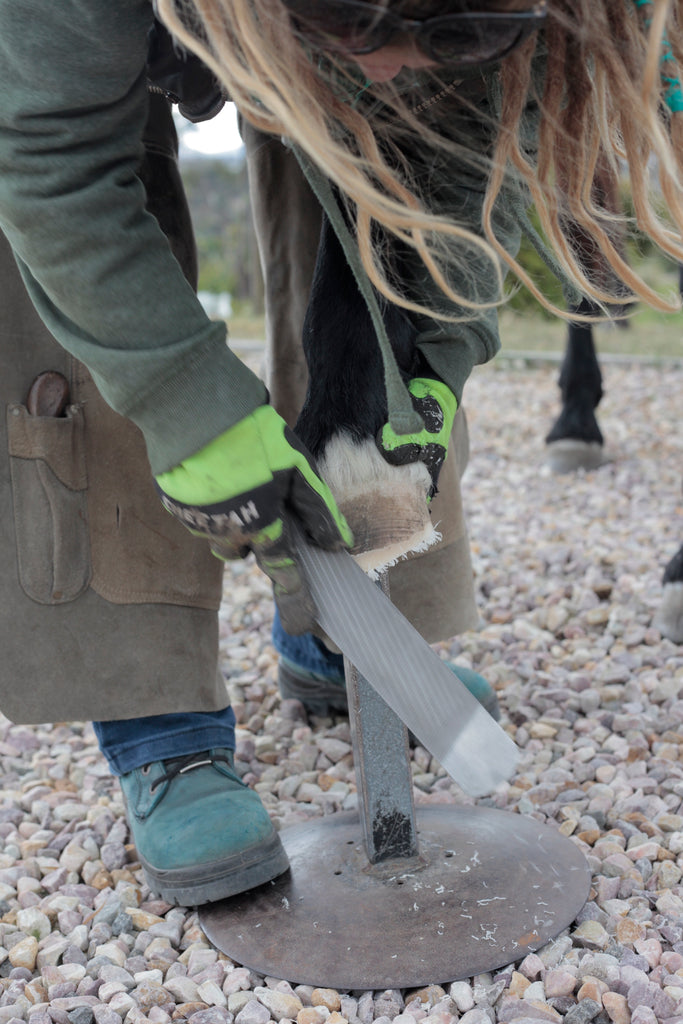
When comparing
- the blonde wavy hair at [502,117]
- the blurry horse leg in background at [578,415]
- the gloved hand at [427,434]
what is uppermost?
the blonde wavy hair at [502,117]

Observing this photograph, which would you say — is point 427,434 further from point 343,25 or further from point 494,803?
point 494,803

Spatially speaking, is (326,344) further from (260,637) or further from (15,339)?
(260,637)

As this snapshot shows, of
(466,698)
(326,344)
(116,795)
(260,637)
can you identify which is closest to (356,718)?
(466,698)

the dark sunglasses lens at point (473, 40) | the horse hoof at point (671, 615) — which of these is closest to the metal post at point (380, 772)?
the dark sunglasses lens at point (473, 40)

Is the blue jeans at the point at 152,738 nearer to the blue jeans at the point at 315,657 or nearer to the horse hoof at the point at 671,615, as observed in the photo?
the blue jeans at the point at 315,657

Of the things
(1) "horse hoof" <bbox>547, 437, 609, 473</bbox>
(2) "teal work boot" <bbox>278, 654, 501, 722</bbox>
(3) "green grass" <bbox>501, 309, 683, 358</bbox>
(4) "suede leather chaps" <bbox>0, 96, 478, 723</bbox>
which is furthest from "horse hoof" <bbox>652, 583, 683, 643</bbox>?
(3) "green grass" <bbox>501, 309, 683, 358</bbox>

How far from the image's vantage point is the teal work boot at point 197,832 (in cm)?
128

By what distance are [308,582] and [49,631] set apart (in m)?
0.47

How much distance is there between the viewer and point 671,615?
81.8 inches

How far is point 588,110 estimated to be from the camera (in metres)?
1.04

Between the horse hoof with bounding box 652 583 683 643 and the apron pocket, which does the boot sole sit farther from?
the horse hoof with bounding box 652 583 683 643

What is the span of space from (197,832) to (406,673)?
432 mm

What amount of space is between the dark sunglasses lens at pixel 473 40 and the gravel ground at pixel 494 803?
90 cm

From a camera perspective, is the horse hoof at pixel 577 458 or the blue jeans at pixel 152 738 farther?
the horse hoof at pixel 577 458
